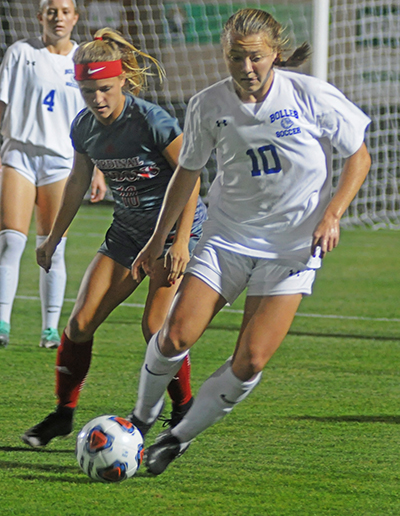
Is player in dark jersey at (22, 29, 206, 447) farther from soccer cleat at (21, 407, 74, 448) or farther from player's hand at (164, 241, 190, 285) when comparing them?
player's hand at (164, 241, 190, 285)

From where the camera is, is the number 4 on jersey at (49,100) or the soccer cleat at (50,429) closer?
the soccer cleat at (50,429)

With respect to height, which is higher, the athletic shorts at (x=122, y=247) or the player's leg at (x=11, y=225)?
the athletic shorts at (x=122, y=247)

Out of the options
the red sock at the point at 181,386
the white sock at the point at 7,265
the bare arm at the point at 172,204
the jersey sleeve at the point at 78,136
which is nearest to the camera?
the bare arm at the point at 172,204

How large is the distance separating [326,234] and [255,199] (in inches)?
12.9

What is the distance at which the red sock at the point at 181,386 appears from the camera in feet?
12.5

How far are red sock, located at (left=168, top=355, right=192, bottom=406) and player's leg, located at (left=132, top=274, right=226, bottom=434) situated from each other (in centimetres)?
40

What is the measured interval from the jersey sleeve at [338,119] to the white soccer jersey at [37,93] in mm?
2703

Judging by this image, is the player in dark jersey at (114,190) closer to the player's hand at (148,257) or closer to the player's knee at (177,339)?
the player's hand at (148,257)

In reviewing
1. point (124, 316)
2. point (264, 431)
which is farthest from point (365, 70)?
point (264, 431)

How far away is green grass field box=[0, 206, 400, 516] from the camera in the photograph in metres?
3.05

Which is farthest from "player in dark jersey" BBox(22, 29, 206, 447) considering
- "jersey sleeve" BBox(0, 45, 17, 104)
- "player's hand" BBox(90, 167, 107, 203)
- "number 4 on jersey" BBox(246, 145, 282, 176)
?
"jersey sleeve" BBox(0, 45, 17, 104)

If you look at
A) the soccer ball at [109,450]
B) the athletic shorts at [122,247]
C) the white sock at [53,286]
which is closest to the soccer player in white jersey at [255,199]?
the soccer ball at [109,450]

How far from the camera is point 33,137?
217 inches

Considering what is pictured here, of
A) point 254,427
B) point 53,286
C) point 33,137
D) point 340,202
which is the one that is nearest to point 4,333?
point 53,286
